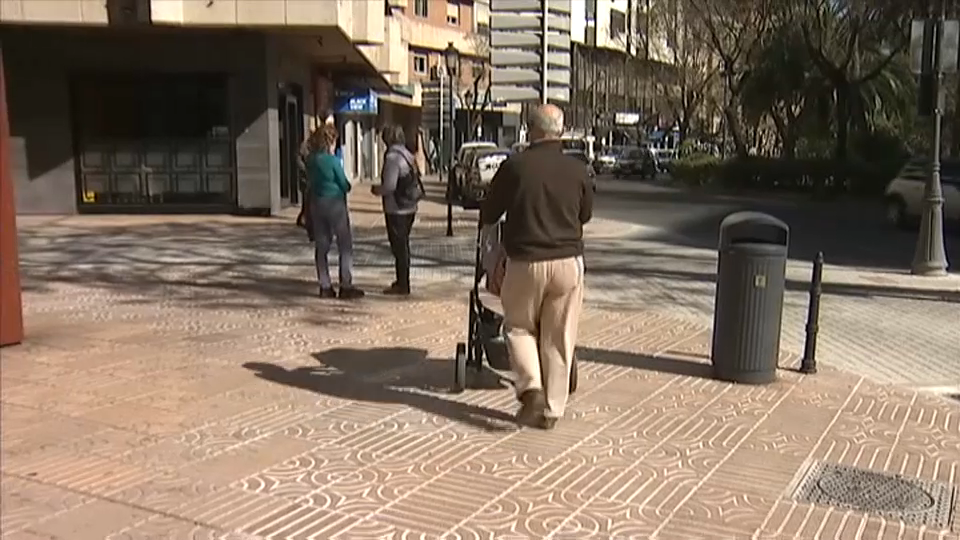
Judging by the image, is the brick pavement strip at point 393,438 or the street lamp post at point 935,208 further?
the street lamp post at point 935,208

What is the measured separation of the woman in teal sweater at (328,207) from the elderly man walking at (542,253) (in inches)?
178

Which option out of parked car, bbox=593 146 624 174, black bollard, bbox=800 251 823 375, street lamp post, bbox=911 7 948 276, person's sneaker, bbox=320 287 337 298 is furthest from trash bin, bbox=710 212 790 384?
parked car, bbox=593 146 624 174

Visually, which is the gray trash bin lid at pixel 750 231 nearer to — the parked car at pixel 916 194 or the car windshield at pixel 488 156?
the parked car at pixel 916 194

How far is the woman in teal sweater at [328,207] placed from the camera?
32.2 ft

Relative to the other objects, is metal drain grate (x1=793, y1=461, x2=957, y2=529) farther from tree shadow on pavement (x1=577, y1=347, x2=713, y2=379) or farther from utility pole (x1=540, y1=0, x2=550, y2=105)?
utility pole (x1=540, y1=0, x2=550, y2=105)

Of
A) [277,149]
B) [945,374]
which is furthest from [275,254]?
[945,374]

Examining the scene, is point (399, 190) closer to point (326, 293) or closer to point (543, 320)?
point (326, 293)

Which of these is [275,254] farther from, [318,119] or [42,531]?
[318,119]

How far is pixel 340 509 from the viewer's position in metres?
4.45

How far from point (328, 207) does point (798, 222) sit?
16.1 metres

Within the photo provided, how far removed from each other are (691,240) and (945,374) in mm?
10220

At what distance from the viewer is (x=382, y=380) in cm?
685

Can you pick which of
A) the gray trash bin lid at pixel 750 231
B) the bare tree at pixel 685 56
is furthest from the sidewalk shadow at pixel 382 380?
the bare tree at pixel 685 56

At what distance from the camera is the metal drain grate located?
4.61 meters
